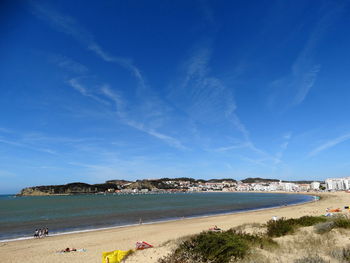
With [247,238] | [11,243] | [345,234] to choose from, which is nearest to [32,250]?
[11,243]

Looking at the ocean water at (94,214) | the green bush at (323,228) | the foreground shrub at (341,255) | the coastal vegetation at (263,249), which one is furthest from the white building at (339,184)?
the foreground shrub at (341,255)

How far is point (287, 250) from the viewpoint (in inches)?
342

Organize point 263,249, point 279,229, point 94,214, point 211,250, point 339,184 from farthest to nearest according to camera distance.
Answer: point 339,184, point 94,214, point 279,229, point 263,249, point 211,250

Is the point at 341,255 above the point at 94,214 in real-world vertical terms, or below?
above

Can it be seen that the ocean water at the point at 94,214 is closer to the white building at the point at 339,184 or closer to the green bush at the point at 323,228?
the green bush at the point at 323,228

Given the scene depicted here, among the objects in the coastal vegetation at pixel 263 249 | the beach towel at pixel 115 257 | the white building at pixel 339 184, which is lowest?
the beach towel at pixel 115 257

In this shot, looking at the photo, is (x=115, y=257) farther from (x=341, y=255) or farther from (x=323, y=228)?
(x=323, y=228)

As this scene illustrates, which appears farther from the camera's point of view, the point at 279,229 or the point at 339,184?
the point at 339,184

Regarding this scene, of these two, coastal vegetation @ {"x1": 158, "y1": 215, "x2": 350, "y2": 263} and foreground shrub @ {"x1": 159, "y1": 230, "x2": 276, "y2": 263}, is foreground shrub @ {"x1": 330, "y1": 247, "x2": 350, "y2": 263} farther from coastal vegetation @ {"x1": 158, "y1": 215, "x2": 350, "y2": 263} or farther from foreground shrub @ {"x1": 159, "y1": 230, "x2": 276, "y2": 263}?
foreground shrub @ {"x1": 159, "y1": 230, "x2": 276, "y2": 263}

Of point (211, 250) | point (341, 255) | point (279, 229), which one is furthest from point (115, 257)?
point (279, 229)

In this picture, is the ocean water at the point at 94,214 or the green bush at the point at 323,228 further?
the ocean water at the point at 94,214

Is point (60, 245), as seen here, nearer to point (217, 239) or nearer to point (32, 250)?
point (32, 250)

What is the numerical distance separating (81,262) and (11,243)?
31.9 ft

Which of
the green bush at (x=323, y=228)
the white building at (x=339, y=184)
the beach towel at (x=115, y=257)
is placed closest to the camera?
the beach towel at (x=115, y=257)
